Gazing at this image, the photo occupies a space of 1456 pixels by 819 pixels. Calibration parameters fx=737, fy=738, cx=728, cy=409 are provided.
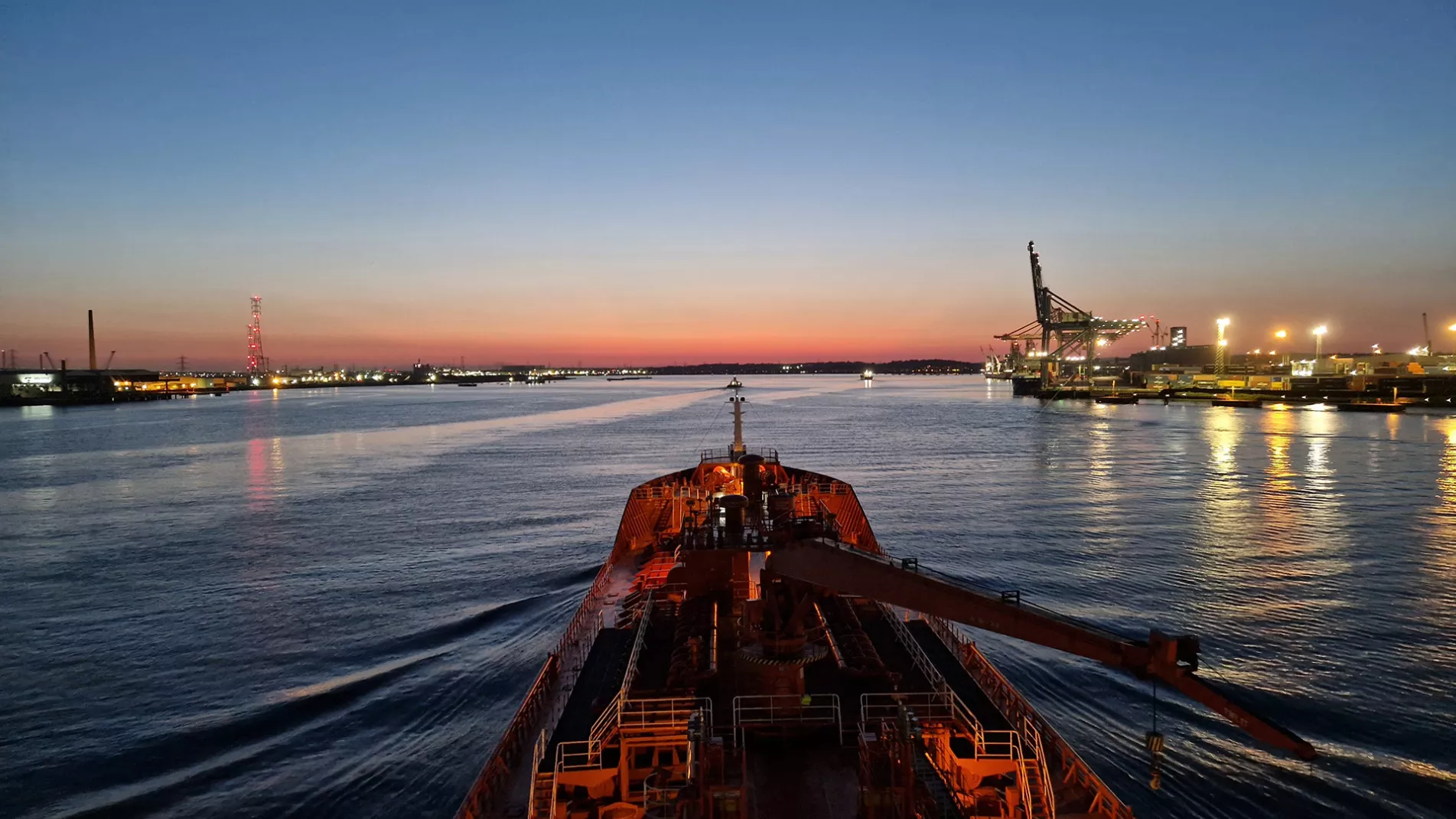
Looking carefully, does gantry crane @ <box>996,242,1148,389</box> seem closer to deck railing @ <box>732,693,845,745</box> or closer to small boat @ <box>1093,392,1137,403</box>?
small boat @ <box>1093,392,1137,403</box>

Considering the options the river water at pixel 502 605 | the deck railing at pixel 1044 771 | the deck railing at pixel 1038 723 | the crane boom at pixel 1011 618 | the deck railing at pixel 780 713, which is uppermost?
the crane boom at pixel 1011 618

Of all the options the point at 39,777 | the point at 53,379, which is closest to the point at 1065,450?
the point at 39,777

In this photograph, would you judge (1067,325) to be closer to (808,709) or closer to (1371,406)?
(1371,406)

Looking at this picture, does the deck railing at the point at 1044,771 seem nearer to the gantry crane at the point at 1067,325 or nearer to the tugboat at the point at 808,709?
the tugboat at the point at 808,709

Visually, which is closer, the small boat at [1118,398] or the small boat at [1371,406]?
the small boat at [1371,406]

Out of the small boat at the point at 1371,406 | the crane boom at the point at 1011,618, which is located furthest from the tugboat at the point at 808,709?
the small boat at the point at 1371,406

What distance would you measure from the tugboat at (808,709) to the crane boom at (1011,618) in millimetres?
24

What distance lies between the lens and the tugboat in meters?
9.06

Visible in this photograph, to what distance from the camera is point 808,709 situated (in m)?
13.2

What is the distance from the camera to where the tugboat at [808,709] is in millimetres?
9062

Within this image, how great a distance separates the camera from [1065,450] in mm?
77500

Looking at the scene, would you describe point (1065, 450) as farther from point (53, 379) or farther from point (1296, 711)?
point (53, 379)

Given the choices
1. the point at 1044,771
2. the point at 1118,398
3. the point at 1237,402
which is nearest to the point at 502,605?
the point at 1044,771

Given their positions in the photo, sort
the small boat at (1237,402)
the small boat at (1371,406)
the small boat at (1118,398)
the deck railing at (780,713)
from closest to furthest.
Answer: the deck railing at (780,713) < the small boat at (1371,406) < the small boat at (1237,402) < the small boat at (1118,398)
